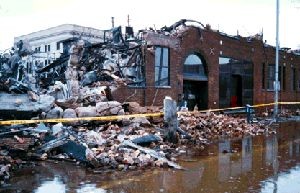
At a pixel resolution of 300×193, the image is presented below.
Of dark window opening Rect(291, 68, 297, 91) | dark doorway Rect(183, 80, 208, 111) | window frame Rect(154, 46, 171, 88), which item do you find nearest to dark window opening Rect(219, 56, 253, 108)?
dark doorway Rect(183, 80, 208, 111)

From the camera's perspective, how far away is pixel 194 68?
2477 centimetres

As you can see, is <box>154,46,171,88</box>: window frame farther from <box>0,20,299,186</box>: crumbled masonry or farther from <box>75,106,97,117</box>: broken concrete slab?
<box>75,106,97,117</box>: broken concrete slab

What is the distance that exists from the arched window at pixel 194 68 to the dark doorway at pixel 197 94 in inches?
19.7

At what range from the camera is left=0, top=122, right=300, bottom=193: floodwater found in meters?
7.93

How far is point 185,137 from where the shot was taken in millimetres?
14273

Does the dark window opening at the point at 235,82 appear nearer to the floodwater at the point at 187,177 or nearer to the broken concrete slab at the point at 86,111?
the broken concrete slab at the point at 86,111

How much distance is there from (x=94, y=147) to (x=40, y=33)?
194 ft

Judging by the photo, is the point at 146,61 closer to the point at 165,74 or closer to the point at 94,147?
the point at 165,74

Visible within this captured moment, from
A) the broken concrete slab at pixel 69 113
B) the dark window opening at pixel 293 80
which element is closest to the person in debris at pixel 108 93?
the broken concrete slab at pixel 69 113

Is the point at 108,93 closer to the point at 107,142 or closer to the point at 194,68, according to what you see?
the point at 107,142

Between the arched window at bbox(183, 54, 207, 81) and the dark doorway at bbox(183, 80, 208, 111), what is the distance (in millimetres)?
501

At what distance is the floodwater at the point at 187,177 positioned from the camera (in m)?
7.93

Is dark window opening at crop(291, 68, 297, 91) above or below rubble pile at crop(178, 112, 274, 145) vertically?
above

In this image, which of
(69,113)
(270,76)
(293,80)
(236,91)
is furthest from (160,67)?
(293,80)
